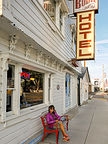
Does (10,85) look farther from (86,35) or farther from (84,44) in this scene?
Answer: (86,35)

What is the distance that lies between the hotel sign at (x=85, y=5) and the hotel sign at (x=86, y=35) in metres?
0.23

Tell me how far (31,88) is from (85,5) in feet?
17.5

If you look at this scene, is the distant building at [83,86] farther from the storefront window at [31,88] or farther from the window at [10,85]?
the window at [10,85]

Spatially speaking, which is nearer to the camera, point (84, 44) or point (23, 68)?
point (23, 68)

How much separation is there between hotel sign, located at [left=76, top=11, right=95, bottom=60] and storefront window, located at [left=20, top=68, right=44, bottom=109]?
2761 millimetres

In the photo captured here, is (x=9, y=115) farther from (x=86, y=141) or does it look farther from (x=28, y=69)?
(x=86, y=141)

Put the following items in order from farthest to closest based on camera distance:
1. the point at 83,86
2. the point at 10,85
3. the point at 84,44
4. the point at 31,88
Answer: the point at 83,86, the point at 84,44, the point at 31,88, the point at 10,85

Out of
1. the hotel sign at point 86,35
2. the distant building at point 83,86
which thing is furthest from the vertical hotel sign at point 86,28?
the distant building at point 83,86

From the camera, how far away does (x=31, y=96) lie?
16.0 ft

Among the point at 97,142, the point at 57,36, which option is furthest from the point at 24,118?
the point at 57,36

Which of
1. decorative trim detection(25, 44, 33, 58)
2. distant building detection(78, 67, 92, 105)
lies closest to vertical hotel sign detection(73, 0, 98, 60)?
decorative trim detection(25, 44, 33, 58)

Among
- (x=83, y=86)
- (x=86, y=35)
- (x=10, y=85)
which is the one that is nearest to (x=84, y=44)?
(x=86, y=35)

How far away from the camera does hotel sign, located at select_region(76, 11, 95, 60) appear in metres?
7.24

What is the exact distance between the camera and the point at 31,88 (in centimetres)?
491
